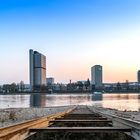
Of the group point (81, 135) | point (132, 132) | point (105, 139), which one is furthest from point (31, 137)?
point (132, 132)

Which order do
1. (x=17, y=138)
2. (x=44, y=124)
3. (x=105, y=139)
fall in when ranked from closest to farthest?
(x=17, y=138), (x=105, y=139), (x=44, y=124)

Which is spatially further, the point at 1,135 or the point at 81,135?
the point at 81,135

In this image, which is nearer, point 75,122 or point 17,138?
point 17,138

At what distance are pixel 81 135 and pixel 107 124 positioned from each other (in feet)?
10.2

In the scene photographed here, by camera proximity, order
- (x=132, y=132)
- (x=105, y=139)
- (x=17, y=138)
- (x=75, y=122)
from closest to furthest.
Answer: (x=17, y=138) < (x=132, y=132) < (x=105, y=139) < (x=75, y=122)

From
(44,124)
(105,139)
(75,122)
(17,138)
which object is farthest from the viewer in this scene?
(75,122)

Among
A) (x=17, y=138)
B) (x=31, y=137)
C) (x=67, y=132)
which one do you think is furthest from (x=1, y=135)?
(x=67, y=132)

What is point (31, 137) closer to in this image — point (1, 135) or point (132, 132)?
point (1, 135)

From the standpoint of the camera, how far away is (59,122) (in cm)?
1180

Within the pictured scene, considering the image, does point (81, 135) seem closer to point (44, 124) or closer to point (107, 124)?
point (44, 124)

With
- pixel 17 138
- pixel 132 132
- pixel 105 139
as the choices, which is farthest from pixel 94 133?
pixel 17 138

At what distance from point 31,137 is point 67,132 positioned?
3.05 ft

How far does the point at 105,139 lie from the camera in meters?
8.91

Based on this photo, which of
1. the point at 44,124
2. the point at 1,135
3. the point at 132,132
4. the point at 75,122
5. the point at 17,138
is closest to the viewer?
the point at 1,135
